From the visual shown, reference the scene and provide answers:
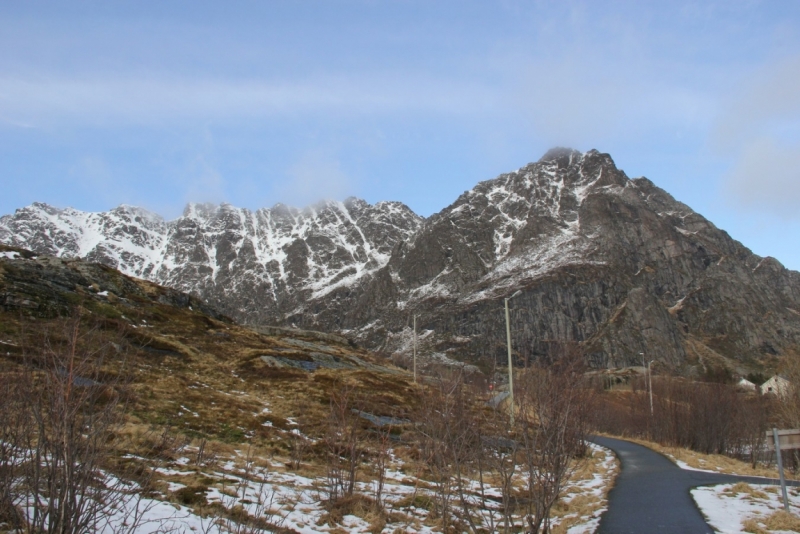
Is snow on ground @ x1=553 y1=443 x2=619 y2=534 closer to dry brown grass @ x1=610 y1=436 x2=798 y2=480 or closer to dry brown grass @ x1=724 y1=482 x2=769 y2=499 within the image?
dry brown grass @ x1=724 y1=482 x2=769 y2=499

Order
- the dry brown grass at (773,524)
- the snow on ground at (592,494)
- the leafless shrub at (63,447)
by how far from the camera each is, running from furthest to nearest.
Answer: the snow on ground at (592,494)
the dry brown grass at (773,524)
the leafless shrub at (63,447)

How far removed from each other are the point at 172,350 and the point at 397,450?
22626 millimetres

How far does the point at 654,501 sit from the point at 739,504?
2.18 m

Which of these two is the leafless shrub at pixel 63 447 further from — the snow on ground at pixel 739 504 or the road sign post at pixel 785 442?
the road sign post at pixel 785 442

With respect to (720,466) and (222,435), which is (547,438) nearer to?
(222,435)

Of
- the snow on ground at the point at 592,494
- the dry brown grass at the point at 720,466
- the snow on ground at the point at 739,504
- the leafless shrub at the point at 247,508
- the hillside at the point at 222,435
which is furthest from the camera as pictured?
the dry brown grass at the point at 720,466

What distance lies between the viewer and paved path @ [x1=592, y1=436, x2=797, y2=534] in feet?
41.8

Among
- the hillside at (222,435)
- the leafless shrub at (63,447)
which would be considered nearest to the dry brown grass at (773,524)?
the hillside at (222,435)

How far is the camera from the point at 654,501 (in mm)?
16281

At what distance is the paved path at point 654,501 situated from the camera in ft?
41.8

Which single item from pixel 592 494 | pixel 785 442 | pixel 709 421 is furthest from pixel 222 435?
pixel 709 421

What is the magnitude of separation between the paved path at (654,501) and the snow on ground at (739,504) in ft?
1.03

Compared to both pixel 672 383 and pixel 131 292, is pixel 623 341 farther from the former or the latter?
pixel 131 292

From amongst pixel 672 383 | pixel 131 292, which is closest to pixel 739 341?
pixel 672 383
